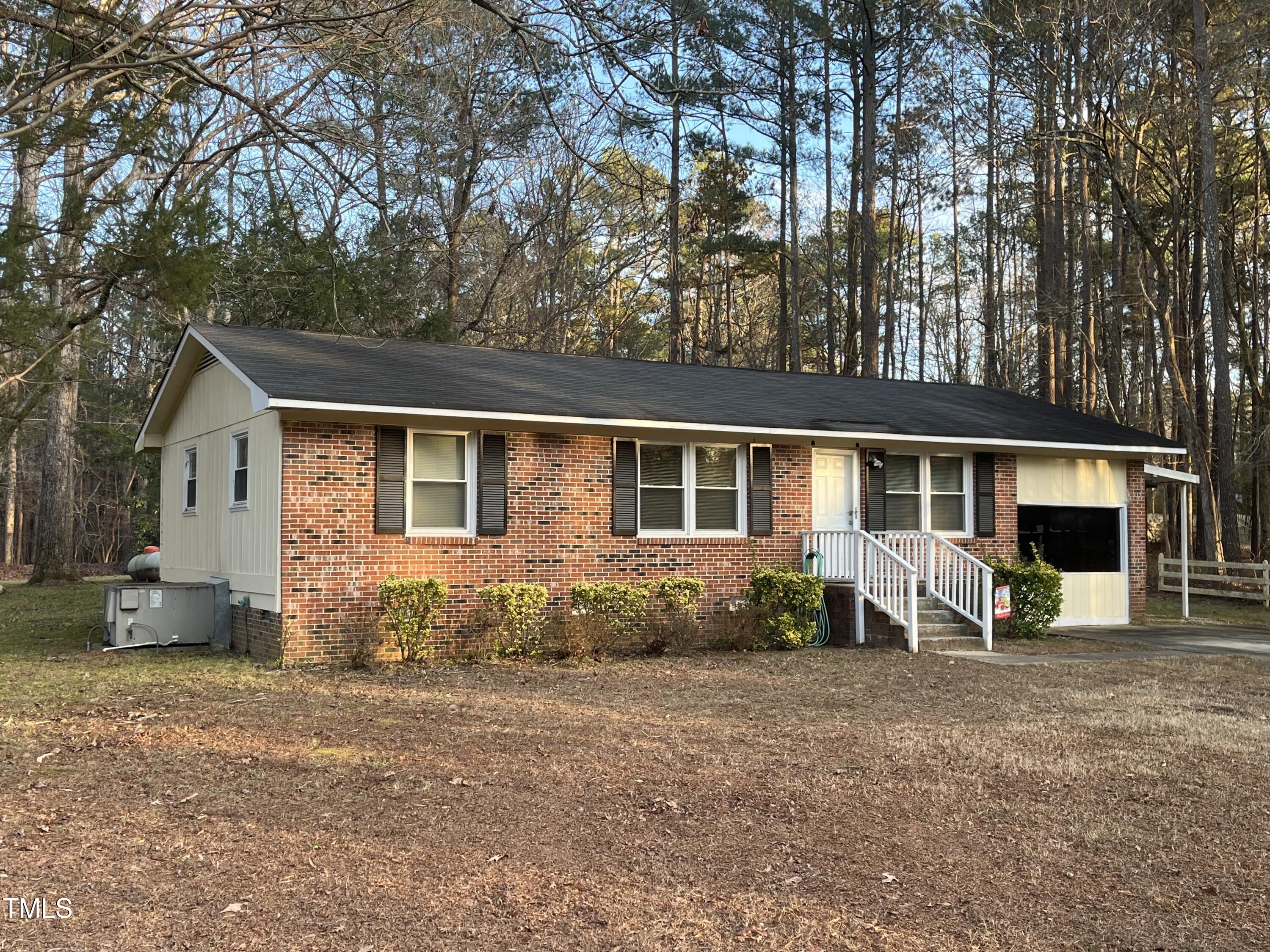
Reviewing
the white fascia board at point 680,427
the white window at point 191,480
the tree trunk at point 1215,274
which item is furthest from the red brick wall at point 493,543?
the tree trunk at point 1215,274

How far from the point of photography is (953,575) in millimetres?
14516

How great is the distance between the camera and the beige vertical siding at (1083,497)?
16688 millimetres

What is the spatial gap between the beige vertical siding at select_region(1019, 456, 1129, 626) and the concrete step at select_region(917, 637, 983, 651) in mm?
3446

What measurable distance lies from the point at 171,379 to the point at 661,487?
7.44 metres

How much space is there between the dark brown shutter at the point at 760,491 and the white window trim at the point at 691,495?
Answer: 8cm

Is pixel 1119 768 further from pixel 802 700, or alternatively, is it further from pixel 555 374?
pixel 555 374

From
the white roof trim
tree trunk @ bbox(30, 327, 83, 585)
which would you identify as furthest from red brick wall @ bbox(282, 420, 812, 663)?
tree trunk @ bbox(30, 327, 83, 585)

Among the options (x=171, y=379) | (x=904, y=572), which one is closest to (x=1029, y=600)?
(x=904, y=572)

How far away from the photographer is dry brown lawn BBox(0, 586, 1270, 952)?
4328mm

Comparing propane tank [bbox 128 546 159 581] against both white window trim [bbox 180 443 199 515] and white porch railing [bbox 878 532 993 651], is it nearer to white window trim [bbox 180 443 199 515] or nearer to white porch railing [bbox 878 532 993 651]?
white window trim [bbox 180 443 199 515]

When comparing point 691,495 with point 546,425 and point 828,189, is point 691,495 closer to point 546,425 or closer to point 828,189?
point 546,425

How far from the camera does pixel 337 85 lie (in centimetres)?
1186

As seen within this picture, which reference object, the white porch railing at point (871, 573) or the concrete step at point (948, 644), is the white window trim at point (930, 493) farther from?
the concrete step at point (948, 644)

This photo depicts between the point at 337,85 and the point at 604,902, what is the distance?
1012 cm
